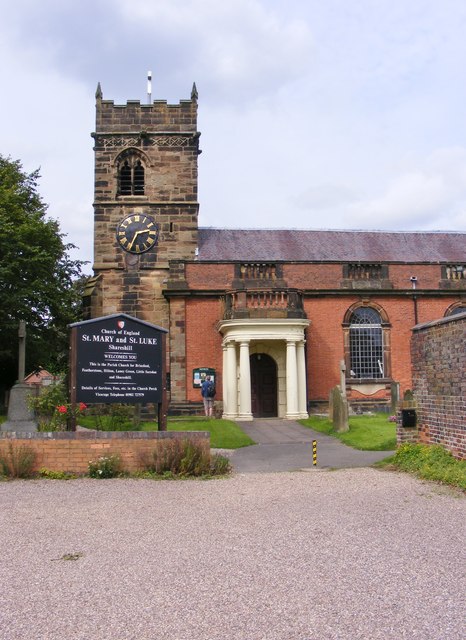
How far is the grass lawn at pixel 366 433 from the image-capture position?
1573 cm

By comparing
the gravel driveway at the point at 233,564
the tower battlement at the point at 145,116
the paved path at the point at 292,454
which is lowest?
the gravel driveway at the point at 233,564

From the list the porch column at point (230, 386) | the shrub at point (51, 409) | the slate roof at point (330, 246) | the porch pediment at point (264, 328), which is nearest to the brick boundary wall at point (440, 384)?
the shrub at point (51, 409)

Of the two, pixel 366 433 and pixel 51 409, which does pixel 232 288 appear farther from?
pixel 51 409

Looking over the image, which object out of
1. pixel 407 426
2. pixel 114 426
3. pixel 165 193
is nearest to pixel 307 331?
pixel 165 193

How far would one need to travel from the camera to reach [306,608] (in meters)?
4.90

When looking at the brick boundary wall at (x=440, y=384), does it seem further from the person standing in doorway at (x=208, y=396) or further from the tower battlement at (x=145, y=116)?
the tower battlement at (x=145, y=116)

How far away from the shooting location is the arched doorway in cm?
2695

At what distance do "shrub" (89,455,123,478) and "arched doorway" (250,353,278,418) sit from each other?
→ 15560mm

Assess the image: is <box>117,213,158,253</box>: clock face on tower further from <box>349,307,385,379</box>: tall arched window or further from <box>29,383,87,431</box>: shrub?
<box>29,383,87,431</box>: shrub

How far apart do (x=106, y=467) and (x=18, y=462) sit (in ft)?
4.99

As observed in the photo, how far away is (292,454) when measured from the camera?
1518 cm

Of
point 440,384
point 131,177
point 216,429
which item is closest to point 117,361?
point 440,384

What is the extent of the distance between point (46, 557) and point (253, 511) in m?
3.00

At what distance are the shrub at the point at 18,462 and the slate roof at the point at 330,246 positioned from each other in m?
17.9
